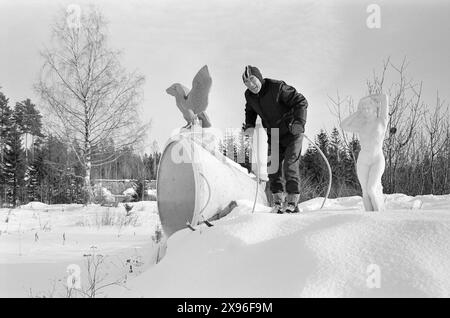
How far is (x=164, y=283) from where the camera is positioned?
81.7 inches

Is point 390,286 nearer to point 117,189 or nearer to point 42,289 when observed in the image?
point 42,289

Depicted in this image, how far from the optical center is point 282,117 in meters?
3.53

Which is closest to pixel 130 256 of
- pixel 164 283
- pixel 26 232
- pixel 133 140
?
pixel 164 283

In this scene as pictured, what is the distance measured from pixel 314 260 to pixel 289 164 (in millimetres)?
1654

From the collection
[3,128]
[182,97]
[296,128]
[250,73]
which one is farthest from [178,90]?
[3,128]

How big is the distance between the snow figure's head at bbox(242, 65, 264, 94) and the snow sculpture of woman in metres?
0.94

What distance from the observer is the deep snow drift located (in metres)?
1.66

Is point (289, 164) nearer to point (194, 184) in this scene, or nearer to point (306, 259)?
point (194, 184)

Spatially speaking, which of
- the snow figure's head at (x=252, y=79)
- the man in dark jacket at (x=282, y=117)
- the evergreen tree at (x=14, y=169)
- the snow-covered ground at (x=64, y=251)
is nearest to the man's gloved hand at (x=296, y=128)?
the man in dark jacket at (x=282, y=117)

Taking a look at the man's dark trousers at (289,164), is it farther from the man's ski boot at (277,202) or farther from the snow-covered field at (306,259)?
the snow-covered field at (306,259)

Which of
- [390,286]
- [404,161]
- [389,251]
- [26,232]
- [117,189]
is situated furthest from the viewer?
[117,189]

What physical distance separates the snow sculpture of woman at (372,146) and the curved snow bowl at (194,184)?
4.15 ft

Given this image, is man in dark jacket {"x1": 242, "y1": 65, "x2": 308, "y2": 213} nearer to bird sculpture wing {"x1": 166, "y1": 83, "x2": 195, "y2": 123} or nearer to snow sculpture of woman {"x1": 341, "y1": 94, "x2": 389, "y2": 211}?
snow sculpture of woman {"x1": 341, "y1": 94, "x2": 389, "y2": 211}

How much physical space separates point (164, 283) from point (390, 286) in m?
1.08
